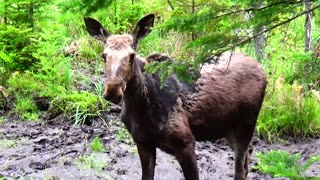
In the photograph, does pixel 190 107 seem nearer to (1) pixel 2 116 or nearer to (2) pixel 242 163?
(2) pixel 242 163

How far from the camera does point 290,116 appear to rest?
32.3ft

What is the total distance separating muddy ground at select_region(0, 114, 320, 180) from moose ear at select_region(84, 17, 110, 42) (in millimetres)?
2085

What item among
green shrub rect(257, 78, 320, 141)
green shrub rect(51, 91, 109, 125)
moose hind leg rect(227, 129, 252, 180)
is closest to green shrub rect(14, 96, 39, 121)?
green shrub rect(51, 91, 109, 125)

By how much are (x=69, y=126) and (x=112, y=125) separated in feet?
2.29

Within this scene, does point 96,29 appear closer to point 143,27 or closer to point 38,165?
point 143,27

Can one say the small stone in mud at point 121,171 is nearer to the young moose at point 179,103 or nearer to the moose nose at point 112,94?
the young moose at point 179,103

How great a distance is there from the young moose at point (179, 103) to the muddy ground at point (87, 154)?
1.07m

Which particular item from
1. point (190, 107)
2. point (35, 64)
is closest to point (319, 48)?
point (190, 107)

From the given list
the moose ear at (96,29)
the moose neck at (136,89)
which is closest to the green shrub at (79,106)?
the moose ear at (96,29)

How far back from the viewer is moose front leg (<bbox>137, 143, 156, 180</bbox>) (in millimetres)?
6719

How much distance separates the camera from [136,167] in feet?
27.2

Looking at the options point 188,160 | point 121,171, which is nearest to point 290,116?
point 121,171

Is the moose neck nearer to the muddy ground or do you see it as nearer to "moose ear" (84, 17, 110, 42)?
"moose ear" (84, 17, 110, 42)

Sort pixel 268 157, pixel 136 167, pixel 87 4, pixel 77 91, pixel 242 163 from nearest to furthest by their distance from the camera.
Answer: pixel 268 157
pixel 87 4
pixel 242 163
pixel 136 167
pixel 77 91
